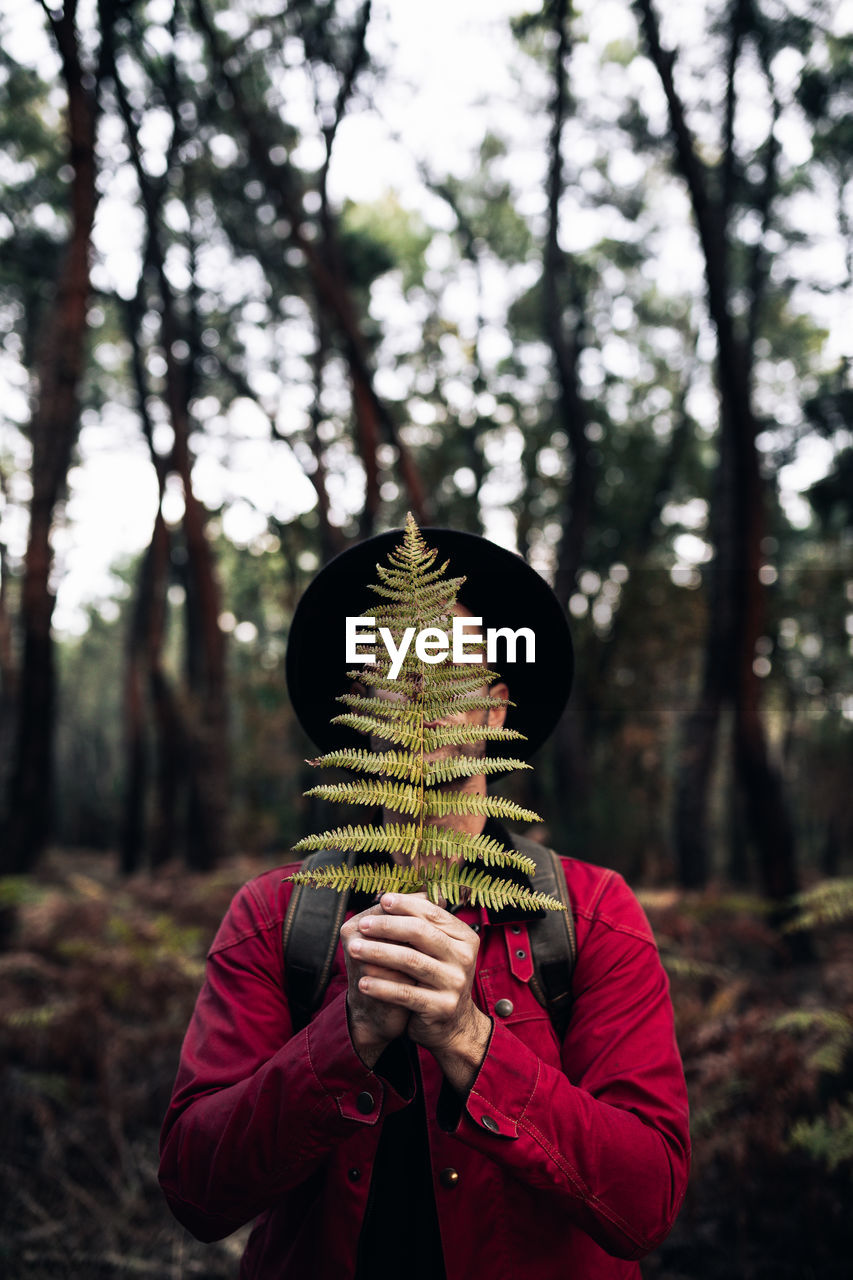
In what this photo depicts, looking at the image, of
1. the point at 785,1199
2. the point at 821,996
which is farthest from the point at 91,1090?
the point at 821,996

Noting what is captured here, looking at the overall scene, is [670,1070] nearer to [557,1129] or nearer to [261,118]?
[557,1129]

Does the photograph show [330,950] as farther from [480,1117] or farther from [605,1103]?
[605,1103]

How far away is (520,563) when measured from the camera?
2.11 m

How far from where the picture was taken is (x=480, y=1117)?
137cm

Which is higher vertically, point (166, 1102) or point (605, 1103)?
point (605, 1103)

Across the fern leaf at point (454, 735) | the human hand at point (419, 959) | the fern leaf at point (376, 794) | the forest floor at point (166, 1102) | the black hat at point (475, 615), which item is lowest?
the forest floor at point (166, 1102)

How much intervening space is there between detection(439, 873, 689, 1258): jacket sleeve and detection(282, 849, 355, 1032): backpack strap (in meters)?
0.50

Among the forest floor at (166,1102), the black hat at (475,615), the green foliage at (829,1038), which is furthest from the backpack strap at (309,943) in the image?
the green foliage at (829,1038)

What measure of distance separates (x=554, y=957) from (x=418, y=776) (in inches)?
35.3

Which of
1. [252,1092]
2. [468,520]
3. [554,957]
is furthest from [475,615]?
[468,520]

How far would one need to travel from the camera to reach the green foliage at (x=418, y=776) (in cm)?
120

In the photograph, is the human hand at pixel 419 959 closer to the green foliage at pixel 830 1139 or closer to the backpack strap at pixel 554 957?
the backpack strap at pixel 554 957

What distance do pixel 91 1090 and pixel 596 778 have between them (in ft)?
38.2

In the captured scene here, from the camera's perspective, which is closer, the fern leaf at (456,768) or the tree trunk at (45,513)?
the fern leaf at (456,768)
